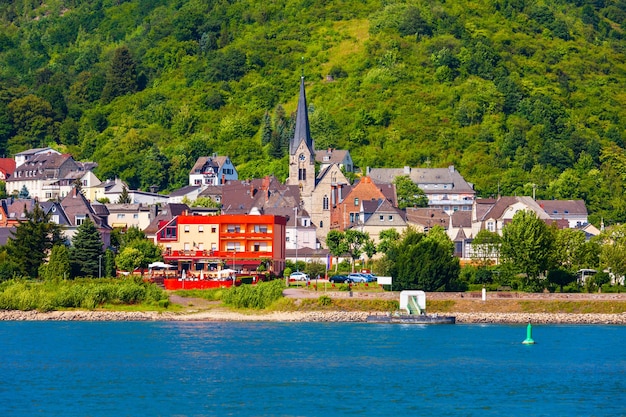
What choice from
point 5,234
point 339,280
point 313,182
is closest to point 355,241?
point 339,280

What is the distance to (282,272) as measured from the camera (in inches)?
4230

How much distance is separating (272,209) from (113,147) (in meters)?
64.5

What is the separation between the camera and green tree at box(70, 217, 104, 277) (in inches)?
3819

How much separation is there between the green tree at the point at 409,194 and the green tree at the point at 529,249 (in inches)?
1986

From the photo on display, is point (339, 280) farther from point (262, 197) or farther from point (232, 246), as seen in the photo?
point (262, 197)

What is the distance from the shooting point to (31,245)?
97375mm

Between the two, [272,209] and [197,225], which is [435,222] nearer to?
[272,209]

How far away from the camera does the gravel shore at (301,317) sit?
8606 centimetres

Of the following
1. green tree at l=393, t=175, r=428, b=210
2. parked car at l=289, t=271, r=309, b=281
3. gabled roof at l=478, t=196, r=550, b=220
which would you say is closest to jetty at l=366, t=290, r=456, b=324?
parked car at l=289, t=271, r=309, b=281

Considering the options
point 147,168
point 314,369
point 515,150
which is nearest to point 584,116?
point 515,150

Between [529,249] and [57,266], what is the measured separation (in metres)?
32.8

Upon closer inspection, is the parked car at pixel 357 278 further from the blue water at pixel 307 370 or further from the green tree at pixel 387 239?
the green tree at pixel 387 239

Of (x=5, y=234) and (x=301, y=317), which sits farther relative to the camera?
(x=5, y=234)

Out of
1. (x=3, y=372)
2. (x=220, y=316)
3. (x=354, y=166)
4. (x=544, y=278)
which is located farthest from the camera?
(x=354, y=166)
